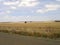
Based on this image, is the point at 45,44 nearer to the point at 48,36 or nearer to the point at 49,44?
the point at 49,44

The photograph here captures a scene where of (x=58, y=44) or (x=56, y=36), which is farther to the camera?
(x=56, y=36)

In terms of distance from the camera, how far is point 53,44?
18125 mm

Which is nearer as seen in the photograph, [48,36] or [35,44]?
[35,44]

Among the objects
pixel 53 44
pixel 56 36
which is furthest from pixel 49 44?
pixel 56 36

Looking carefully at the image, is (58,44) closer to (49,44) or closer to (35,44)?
(49,44)

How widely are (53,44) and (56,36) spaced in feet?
17.0

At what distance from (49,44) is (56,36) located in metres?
5.16

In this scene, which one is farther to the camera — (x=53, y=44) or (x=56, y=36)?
(x=56, y=36)

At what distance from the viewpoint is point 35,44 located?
18047mm

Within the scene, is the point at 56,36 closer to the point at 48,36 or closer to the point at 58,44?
the point at 48,36

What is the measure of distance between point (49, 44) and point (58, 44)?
90 centimetres

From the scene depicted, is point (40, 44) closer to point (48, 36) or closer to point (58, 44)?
point (58, 44)

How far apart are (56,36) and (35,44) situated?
586 centimetres

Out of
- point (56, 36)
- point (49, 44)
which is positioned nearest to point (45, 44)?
point (49, 44)
